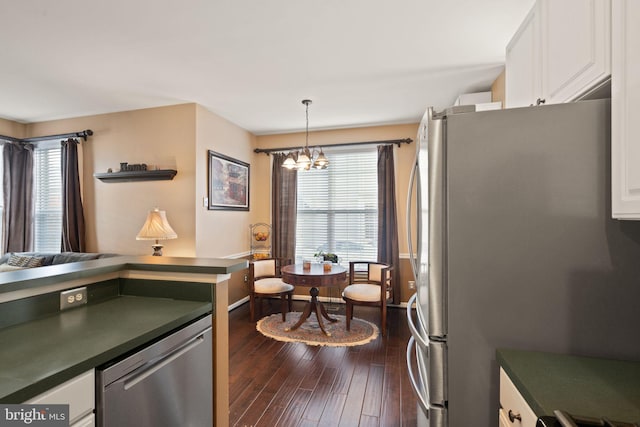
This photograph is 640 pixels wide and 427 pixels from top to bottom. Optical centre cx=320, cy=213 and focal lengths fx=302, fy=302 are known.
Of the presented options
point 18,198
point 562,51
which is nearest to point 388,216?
point 562,51

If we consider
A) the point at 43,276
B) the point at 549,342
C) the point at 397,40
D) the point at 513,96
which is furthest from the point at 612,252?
the point at 43,276

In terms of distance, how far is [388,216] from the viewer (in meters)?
4.23

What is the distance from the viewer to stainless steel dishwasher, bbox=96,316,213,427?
1.00 meters

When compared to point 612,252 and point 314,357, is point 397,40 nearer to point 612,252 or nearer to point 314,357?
point 612,252

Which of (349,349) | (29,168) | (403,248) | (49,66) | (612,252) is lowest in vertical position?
(349,349)

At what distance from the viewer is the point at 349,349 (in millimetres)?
2955

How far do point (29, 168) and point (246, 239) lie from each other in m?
3.01

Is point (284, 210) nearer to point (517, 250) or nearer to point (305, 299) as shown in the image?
point (305, 299)

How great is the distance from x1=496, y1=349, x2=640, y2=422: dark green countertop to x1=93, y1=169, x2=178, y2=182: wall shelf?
3.48 m

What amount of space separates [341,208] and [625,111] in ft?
12.1

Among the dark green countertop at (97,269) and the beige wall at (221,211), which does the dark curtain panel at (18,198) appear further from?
the dark green countertop at (97,269)

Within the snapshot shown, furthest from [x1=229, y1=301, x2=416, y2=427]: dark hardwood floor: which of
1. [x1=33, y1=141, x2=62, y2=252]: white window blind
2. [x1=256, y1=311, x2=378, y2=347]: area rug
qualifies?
[x1=33, y1=141, x2=62, y2=252]: white window blind

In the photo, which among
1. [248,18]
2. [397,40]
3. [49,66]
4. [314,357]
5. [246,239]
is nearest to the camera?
[248,18]

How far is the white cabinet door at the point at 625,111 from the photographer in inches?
34.2
